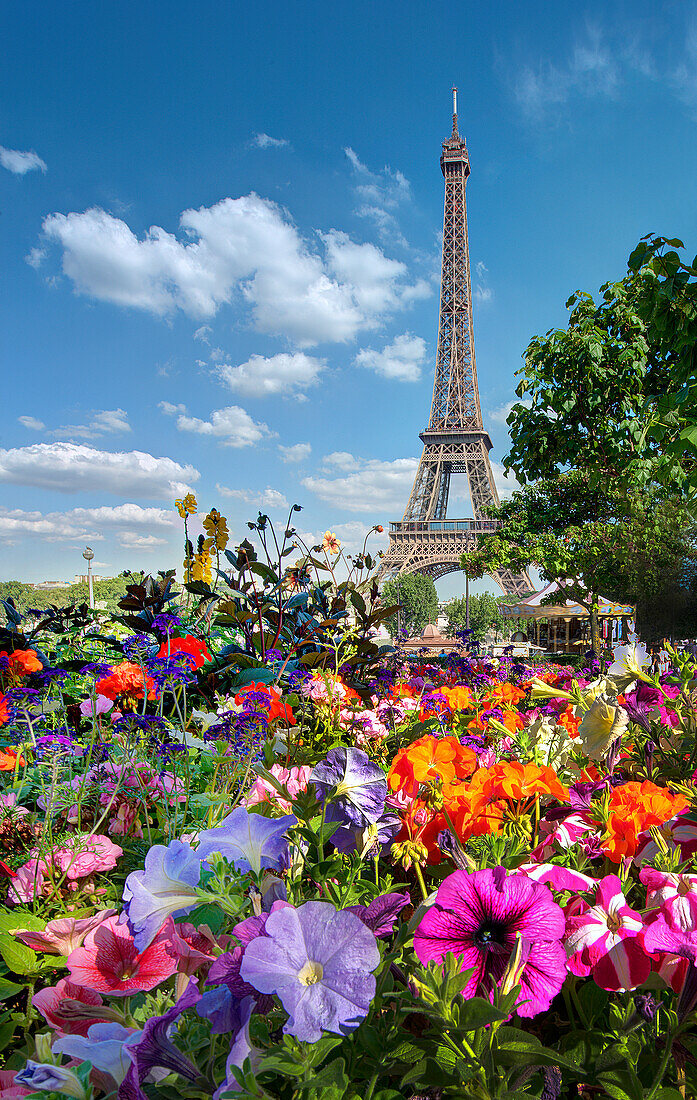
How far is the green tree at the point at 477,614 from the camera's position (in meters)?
52.7

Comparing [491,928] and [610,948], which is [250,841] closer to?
[491,928]

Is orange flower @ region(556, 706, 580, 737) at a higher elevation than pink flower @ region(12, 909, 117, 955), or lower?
higher

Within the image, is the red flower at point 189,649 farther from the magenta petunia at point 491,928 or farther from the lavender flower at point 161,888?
the magenta petunia at point 491,928

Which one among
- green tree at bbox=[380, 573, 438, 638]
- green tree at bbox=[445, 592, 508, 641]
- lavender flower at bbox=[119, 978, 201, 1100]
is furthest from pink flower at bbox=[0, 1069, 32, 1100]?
green tree at bbox=[445, 592, 508, 641]

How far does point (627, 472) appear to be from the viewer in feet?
33.5

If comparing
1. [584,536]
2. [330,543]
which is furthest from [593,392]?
[330,543]

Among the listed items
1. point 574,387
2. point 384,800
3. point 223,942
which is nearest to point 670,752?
point 384,800

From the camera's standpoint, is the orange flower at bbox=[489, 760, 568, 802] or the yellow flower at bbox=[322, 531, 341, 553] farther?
the yellow flower at bbox=[322, 531, 341, 553]

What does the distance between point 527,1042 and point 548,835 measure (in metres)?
0.41

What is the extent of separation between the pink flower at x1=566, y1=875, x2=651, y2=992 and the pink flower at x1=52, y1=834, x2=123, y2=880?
3.01 feet

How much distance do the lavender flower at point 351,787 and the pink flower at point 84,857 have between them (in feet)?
2.07

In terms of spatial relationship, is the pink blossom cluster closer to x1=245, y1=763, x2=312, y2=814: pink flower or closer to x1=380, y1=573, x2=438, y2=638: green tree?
x1=245, y1=763, x2=312, y2=814: pink flower

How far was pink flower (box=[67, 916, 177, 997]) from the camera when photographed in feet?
2.27

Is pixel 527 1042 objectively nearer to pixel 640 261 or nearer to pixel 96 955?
pixel 96 955
